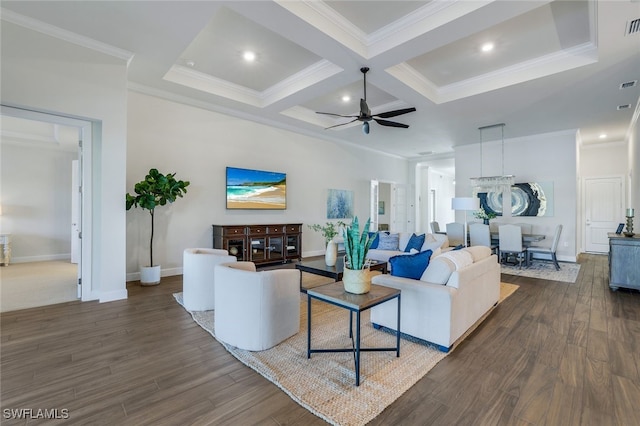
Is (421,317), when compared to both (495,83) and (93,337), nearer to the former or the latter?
(93,337)

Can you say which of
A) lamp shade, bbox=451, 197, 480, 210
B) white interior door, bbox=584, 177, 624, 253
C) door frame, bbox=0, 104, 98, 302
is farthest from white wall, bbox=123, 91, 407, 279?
white interior door, bbox=584, 177, 624, 253

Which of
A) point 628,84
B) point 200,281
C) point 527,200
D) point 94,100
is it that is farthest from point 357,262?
point 527,200

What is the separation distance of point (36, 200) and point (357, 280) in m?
8.33

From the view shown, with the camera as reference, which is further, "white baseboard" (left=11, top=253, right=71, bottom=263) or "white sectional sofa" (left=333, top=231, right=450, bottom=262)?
"white baseboard" (left=11, top=253, right=71, bottom=263)

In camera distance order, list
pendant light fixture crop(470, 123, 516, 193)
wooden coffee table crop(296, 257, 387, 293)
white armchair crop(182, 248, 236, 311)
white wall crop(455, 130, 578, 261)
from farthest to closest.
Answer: white wall crop(455, 130, 578, 261) → pendant light fixture crop(470, 123, 516, 193) → wooden coffee table crop(296, 257, 387, 293) → white armchair crop(182, 248, 236, 311)

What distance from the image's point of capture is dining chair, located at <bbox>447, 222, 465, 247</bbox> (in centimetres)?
712

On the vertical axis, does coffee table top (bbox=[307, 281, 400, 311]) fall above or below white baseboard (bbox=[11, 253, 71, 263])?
above

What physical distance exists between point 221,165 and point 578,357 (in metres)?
5.90

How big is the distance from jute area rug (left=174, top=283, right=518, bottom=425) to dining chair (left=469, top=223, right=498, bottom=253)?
4.07 m

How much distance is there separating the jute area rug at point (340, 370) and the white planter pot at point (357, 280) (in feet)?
2.03

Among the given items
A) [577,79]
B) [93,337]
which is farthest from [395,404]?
[577,79]

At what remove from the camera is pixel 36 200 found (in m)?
6.89

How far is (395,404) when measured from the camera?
1928 mm

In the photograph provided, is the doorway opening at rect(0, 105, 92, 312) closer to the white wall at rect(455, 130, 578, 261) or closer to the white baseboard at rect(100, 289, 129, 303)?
the white baseboard at rect(100, 289, 129, 303)
